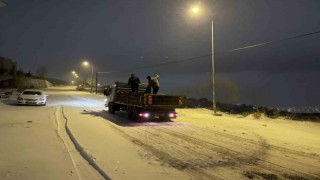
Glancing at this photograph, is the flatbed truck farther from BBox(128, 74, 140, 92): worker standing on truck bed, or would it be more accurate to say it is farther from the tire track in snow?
the tire track in snow

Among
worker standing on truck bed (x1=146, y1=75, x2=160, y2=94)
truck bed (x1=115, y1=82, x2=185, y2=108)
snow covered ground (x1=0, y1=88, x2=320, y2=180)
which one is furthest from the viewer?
worker standing on truck bed (x1=146, y1=75, x2=160, y2=94)

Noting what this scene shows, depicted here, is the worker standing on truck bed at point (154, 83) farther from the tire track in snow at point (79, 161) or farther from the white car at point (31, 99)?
the white car at point (31, 99)

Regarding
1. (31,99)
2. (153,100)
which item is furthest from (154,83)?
(31,99)

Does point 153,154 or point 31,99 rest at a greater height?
point 31,99

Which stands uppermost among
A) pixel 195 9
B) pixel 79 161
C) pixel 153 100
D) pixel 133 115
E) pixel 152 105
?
pixel 195 9

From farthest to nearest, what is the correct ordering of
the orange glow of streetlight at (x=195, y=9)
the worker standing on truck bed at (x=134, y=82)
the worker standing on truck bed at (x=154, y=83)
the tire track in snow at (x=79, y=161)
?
the orange glow of streetlight at (x=195, y=9)
the worker standing on truck bed at (x=134, y=82)
the worker standing on truck bed at (x=154, y=83)
the tire track in snow at (x=79, y=161)

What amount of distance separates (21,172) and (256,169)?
5.30 metres

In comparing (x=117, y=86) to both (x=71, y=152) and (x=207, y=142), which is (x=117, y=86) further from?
(x=71, y=152)

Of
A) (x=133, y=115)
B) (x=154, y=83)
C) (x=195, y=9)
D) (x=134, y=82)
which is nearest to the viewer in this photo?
(x=133, y=115)

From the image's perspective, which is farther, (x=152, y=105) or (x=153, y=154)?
(x=152, y=105)

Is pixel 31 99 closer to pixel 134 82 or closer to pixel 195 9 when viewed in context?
pixel 134 82

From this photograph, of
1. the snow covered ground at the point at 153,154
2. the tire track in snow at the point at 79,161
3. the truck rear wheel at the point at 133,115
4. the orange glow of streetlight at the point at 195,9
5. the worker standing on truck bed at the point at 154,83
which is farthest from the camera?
the orange glow of streetlight at the point at 195,9

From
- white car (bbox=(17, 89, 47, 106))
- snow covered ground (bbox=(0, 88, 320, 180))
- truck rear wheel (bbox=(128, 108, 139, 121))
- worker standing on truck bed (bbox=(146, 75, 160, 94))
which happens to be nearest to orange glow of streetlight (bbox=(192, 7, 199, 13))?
worker standing on truck bed (bbox=(146, 75, 160, 94))

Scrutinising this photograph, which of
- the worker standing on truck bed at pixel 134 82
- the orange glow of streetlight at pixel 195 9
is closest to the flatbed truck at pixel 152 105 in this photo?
the worker standing on truck bed at pixel 134 82
